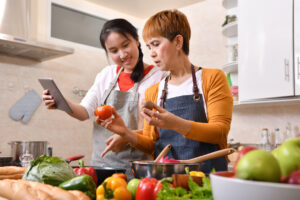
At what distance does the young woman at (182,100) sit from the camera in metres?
1.36

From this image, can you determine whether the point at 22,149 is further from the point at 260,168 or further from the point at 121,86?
the point at 260,168

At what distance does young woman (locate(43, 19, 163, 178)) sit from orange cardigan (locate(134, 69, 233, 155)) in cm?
32

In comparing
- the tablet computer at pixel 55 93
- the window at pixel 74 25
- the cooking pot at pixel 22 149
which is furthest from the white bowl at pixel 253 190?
the window at pixel 74 25

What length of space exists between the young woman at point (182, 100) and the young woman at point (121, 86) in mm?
326

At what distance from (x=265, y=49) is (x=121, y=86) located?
1421 mm

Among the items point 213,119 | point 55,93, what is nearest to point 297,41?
point 213,119

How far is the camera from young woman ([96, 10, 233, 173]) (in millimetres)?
1360

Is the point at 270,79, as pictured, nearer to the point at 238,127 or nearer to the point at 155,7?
the point at 238,127

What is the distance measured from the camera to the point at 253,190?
44 cm

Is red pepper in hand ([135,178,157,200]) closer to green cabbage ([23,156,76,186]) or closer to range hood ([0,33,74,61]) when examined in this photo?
green cabbage ([23,156,76,186])

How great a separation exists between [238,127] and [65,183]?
2.75 m

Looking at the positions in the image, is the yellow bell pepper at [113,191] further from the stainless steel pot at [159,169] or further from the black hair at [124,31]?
the black hair at [124,31]

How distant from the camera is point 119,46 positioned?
1895 millimetres

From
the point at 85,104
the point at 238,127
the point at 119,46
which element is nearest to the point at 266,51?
the point at 238,127
